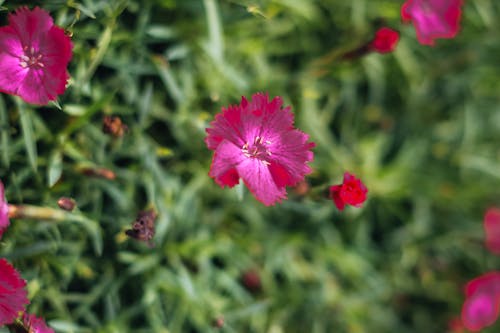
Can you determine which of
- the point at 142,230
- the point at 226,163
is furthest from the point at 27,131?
the point at 226,163

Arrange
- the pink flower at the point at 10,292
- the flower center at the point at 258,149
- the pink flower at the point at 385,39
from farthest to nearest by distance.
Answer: the pink flower at the point at 385,39, the flower center at the point at 258,149, the pink flower at the point at 10,292

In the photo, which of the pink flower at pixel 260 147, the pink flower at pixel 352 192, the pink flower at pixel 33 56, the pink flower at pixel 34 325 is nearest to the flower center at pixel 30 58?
the pink flower at pixel 33 56

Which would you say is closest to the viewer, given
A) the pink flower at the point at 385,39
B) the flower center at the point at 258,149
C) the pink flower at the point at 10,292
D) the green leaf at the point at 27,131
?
the pink flower at the point at 10,292

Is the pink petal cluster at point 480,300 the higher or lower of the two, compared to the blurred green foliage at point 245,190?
lower

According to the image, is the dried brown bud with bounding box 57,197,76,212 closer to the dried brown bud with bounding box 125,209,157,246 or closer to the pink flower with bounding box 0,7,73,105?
the dried brown bud with bounding box 125,209,157,246

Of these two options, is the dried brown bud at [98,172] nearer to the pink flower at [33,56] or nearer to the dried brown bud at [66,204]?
the dried brown bud at [66,204]

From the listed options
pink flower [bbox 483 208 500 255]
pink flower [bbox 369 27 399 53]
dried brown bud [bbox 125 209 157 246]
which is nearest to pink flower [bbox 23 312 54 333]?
dried brown bud [bbox 125 209 157 246]

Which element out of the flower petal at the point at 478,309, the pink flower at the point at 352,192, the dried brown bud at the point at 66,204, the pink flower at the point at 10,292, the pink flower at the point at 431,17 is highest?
the pink flower at the point at 431,17
